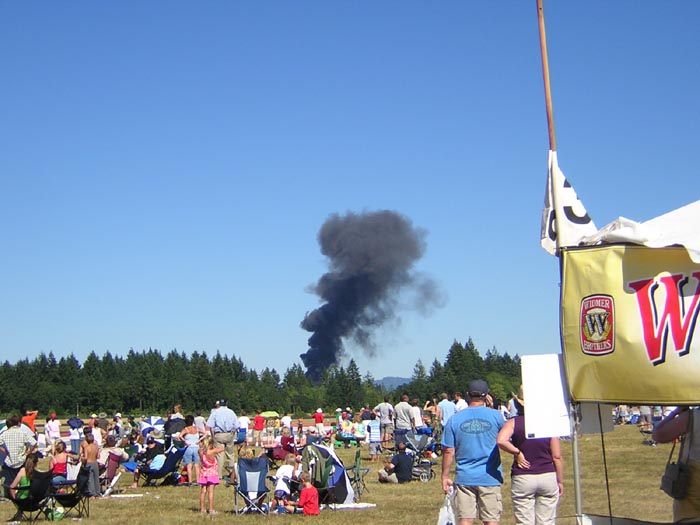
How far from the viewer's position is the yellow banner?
5320mm

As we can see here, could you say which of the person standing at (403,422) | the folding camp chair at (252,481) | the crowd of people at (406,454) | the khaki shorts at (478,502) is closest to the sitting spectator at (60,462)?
the crowd of people at (406,454)

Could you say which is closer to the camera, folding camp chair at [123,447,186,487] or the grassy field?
the grassy field

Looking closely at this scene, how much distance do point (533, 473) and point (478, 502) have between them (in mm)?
540

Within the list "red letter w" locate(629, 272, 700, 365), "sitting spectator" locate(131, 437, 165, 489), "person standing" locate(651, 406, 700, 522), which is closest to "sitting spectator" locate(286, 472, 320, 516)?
"sitting spectator" locate(131, 437, 165, 489)

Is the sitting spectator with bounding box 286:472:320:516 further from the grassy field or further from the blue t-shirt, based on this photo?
the blue t-shirt

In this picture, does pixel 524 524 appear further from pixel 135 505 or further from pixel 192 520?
pixel 135 505

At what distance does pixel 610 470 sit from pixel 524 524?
10.6 m

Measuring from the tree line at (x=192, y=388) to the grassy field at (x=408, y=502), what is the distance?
199 feet

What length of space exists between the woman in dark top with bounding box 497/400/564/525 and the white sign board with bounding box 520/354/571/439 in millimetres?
1125

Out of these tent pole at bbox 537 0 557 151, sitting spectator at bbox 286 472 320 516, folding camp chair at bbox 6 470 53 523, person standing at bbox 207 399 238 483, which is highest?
tent pole at bbox 537 0 557 151

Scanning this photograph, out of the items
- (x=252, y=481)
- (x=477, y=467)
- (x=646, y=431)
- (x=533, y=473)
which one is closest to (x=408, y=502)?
(x=252, y=481)

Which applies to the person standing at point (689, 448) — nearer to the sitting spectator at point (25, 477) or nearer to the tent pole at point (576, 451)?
the tent pole at point (576, 451)

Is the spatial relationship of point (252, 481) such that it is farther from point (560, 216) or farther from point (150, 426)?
point (150, 426)

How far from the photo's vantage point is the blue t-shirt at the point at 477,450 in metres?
7.43
